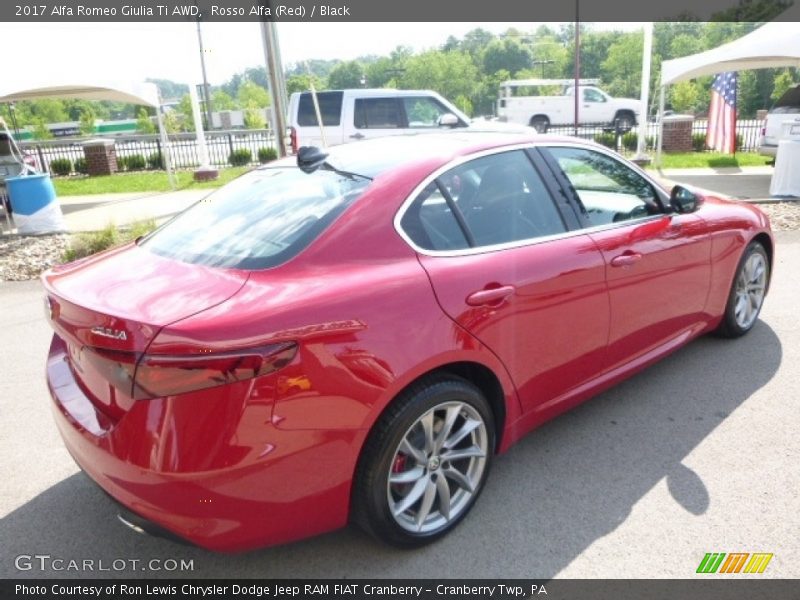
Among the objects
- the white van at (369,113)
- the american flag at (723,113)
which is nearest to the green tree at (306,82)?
the white van at (369,113)

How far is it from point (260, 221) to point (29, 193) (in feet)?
26.9

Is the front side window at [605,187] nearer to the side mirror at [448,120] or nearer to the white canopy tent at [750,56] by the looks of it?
the side mirror at [448,120]

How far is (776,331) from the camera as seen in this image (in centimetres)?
466

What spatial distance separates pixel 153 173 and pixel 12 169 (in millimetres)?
6738

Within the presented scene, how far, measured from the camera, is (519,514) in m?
2.76

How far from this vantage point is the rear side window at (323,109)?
41.4ft

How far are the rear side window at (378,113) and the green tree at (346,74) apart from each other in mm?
56384

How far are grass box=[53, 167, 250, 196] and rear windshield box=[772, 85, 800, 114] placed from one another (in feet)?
39.2

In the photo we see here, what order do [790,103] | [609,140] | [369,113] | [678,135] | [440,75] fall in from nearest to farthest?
1. [369,113]
2. [790,103]
3. [678,135]
4. [609,140]
5. [440,75]

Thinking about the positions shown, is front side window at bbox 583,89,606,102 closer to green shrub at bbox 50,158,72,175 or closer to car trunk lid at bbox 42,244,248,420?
green shrub at bbox 50,158,72,175

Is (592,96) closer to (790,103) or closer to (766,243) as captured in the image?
(790,103)

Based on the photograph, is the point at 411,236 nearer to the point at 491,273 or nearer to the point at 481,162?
the point at 491,273

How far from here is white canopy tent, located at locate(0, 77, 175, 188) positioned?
1247 centimetres

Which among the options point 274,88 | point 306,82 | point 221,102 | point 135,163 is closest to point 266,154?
point 135,163
